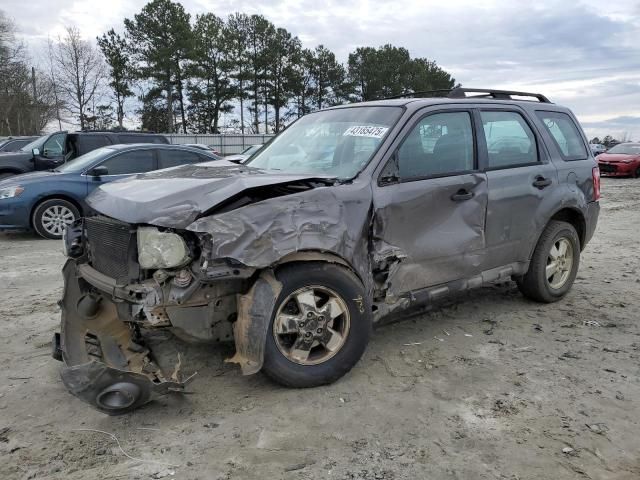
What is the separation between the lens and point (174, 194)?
319cm

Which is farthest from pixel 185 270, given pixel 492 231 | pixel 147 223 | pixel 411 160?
pixel 492 231

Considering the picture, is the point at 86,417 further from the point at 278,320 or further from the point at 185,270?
the point at 278,320

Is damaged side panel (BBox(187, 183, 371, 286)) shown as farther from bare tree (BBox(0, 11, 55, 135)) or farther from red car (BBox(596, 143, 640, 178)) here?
bare tree (BBox(0, 11, 55, 135))

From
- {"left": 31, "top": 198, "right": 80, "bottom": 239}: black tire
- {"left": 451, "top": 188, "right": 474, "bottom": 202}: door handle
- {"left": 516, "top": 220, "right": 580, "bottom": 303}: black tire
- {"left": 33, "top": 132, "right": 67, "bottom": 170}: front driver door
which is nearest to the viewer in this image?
{"left": 451, "top": 188, "right": 474, "bottom": 202}: door handle

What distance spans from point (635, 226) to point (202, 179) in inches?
378

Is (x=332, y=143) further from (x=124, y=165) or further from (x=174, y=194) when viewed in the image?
(x=124, y=165)

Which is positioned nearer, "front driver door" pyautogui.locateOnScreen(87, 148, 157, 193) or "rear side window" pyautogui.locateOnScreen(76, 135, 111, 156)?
"front driver door" pyautogui.locateOnScreen(87, 148, 157, 193)

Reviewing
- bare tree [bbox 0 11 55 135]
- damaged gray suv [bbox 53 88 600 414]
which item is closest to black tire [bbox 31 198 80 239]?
damaged gray suv [bbox 53 88 600 414]

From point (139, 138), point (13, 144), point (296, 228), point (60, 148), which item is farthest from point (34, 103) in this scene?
point (296, 228)

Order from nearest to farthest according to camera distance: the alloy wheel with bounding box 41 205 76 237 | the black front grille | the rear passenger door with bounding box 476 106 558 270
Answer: the black front grille → the rear passenger door with bounding box 476 106 558 270 → the alloy wheel with bounding box 41 205 76 237

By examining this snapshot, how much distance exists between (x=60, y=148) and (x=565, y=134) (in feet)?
39.3

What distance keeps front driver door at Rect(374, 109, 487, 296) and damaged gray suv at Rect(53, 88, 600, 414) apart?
12 mm

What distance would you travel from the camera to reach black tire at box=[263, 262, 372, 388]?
3199 mm

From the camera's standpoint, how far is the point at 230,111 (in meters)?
45.0
